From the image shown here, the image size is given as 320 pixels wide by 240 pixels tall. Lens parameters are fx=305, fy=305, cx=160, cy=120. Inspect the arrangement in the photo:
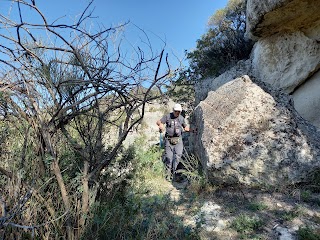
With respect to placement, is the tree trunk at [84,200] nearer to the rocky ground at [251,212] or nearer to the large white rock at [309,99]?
the rocky ground at [251,212]

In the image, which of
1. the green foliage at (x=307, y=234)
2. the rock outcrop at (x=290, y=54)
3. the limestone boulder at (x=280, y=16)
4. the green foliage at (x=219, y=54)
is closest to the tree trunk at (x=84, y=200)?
the green foliage at (x=307, y=234)

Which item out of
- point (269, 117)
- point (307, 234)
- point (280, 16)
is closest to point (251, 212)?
point (307, 234)

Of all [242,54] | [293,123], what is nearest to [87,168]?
[293,123]

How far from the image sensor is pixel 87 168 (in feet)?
9.48

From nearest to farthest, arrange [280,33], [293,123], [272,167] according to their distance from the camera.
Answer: [272,167] < [293,123] < [280,33]

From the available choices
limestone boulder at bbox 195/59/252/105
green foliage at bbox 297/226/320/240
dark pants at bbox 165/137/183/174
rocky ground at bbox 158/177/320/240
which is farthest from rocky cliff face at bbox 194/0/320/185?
green foliage at bbox 297/226/320/240

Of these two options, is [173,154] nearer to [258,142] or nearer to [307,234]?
[258,142]

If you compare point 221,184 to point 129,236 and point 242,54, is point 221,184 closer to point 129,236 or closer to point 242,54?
point 129,236

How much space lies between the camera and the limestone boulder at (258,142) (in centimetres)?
454

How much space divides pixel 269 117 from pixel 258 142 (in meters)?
0.50

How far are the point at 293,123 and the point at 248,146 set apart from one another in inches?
33.7

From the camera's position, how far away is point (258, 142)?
472cm

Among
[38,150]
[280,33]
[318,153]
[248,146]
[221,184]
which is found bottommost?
[318,153]

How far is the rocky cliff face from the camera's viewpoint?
4582 millimetres
